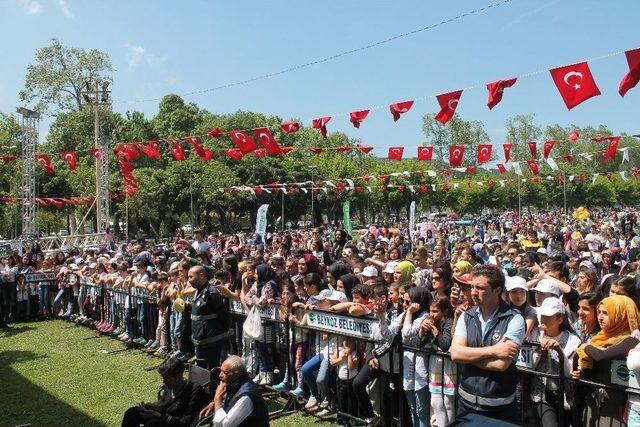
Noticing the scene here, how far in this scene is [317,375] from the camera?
Answer: 23.4ft

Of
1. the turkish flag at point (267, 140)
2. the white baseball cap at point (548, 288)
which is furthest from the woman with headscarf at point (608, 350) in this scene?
the turkish flag at point (267, 140)

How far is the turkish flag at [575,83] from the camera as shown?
10641 millimetres

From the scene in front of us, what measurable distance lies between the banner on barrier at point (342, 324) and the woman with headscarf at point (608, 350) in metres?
2.15

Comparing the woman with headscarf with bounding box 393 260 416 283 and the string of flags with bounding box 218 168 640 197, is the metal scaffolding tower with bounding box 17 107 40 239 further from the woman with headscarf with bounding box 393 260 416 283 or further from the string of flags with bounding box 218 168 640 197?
the woman with headscarf with bounding box 393 260 416 283

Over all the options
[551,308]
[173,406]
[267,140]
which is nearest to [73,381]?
[173,406]

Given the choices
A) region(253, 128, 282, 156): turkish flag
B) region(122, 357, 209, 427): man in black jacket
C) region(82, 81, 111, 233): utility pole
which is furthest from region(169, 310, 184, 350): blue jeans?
region(82, 81, 111, 233): utility pole

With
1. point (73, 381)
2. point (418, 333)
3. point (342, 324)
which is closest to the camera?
point (418, 333)

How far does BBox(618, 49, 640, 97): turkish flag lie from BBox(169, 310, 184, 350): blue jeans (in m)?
8.06

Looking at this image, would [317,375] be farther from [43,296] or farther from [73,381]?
[43,296]

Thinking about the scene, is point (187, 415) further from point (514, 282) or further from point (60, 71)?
point (60, 71)

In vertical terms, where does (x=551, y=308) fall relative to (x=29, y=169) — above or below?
below

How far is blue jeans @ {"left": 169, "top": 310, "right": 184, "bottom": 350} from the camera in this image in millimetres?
9773

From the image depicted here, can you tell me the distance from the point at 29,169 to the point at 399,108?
21.1 meters

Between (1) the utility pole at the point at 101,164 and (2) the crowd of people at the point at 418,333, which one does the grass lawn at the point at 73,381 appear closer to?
(2) the crowd of people at the point at 418,333
